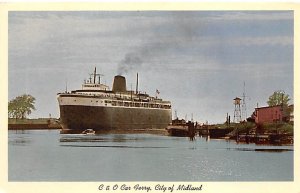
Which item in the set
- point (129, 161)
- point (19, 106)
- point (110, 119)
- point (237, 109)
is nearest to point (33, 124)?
point (19, 106)

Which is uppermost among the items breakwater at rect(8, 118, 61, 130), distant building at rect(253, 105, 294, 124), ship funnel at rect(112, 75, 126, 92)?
ship funnel at rect(112, 75, 126, 92)

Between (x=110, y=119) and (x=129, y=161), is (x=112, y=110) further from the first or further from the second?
(x=129, y=161)

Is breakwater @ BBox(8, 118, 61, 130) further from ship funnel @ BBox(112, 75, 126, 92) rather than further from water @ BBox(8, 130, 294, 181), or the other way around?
ship funnel @ BBox(112, 75, 126, 92)

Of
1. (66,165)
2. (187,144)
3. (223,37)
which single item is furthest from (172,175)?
(223,37)

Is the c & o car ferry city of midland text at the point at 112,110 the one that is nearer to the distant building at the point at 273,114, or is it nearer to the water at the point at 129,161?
the water at the point at 129,161
